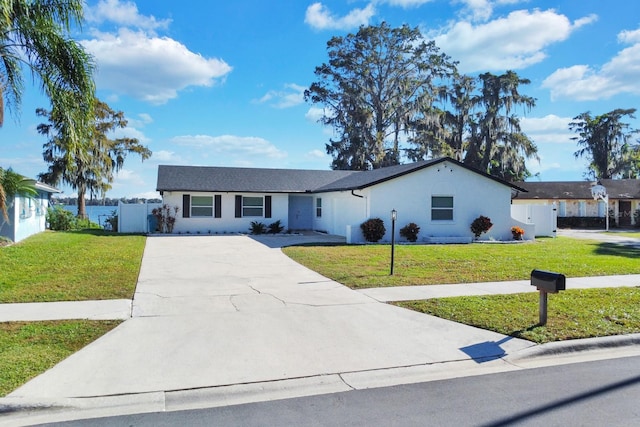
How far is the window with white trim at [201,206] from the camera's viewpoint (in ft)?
79.7

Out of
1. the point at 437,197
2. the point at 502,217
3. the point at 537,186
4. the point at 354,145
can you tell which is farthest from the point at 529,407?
the point at 537,186

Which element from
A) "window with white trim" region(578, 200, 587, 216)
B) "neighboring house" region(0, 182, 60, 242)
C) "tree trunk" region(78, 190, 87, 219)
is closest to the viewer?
"neighboring house" region(0, 182, 60, 242)

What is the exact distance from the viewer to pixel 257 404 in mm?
4344

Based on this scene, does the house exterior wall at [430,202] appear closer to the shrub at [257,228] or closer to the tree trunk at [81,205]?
the shrub at [257,228]

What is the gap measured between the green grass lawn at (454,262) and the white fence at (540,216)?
236 inches

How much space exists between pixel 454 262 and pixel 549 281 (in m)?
7.10

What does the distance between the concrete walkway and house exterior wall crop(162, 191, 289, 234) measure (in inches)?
592

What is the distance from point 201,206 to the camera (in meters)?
24.4

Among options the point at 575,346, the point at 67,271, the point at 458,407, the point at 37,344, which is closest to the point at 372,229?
the point at 67,271

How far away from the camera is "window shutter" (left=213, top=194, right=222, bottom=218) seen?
968 inches

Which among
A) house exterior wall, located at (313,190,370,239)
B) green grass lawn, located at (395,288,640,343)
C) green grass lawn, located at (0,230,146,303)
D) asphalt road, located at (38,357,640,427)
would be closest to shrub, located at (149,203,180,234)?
green grass lawn, located at (0,230,146,303)

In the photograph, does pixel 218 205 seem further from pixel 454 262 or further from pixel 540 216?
pixel 540 216

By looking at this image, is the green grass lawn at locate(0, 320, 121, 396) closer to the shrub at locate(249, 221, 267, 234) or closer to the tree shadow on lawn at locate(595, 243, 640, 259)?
the tree shadow on lawn at locate(595, 243, 640, 259)

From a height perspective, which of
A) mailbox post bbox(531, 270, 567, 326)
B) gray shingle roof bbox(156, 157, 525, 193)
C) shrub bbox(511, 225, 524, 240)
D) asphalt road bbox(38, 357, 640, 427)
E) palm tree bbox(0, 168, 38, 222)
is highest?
gray shingle roof bbox(156, 157, 525, 193)
